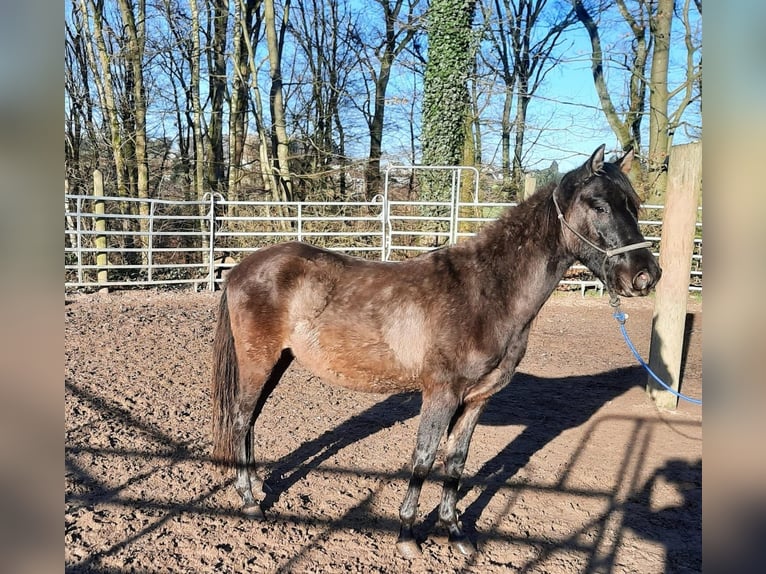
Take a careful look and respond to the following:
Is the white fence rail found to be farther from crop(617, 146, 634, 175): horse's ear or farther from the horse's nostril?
the horse's nostril

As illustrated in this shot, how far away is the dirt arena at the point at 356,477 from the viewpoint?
2.62 meters

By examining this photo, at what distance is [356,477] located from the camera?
3.47 meters

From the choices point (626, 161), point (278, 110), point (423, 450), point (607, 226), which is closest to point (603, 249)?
point (607, 226)

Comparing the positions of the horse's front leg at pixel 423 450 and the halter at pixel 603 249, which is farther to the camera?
the horse's front leg at pixel 423 450

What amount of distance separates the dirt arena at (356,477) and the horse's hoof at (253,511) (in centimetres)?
5

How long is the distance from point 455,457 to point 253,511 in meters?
1.26

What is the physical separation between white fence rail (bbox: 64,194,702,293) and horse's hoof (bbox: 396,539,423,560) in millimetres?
7062

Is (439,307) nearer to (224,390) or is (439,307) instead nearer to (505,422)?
A: (224,390)

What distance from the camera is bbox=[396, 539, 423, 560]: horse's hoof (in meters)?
2.64

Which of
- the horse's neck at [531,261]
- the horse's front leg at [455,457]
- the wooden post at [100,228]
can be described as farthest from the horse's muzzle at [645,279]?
the wooden post at [100,228]

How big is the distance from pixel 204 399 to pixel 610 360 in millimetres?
5200

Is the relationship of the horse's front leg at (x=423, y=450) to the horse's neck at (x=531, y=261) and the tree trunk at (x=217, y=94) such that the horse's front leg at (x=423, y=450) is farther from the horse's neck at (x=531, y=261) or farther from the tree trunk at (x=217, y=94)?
the tree trunk at (x=217, y=94)

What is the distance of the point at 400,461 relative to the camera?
3.75m
